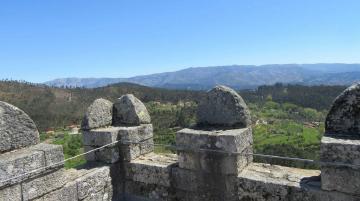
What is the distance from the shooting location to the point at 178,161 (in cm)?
473

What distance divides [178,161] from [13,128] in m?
2.05

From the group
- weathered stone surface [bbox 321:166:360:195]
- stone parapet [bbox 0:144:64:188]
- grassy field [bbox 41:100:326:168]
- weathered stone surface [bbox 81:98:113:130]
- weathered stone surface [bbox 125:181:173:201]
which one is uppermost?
weathered stone surface [bbox 81:98:113:130]

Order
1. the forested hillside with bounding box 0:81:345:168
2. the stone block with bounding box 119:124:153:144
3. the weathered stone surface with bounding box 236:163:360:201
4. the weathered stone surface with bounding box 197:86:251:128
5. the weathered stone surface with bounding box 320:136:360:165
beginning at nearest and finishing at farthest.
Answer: the weathered stone surface with bounding box 320:136:360:165, the weathered stone surface with bounding box 236:163:360:201, the weathered stone surface with bounding box 197:86:251:128, the stone block with bounding box 119:124:153:144, the forested hillside with bounding box 0:81:345:168

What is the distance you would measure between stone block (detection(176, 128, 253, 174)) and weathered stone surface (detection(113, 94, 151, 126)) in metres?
1.04

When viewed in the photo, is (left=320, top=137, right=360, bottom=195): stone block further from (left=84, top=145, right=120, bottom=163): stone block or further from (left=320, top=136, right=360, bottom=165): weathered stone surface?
(left=84, top=145, right=120, bottom=163): stone block

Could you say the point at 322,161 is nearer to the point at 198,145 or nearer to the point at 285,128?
the point at 198,145

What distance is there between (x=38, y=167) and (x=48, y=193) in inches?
14.4

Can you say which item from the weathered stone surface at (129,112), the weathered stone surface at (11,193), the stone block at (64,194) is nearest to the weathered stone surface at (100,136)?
the weathered stone surface at (129,112)

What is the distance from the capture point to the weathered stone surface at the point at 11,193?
348cm

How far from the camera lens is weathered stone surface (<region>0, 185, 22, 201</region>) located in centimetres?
348

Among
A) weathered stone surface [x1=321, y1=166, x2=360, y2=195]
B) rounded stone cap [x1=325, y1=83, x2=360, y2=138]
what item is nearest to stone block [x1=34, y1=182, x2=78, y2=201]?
weathered stone surface [x1=321, y1=166, x2=360, y2=195]

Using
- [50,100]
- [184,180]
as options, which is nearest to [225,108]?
[184,180]

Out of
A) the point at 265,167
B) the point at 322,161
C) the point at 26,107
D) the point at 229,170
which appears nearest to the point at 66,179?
the point at 229,170

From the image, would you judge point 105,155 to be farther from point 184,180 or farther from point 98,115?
point 184,180
